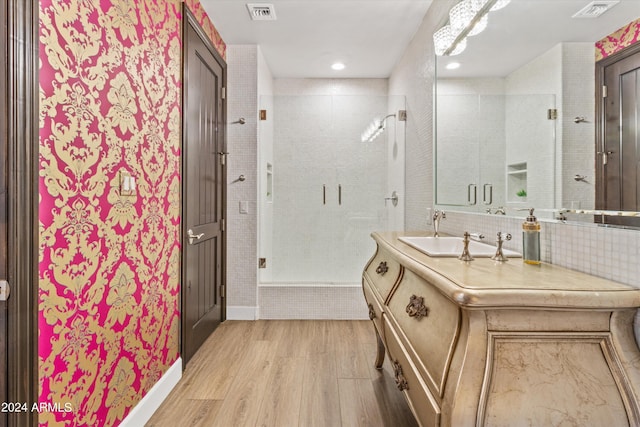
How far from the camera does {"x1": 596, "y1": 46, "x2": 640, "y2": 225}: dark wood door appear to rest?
0.96 metres

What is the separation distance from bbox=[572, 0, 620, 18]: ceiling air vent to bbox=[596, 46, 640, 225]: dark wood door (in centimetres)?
18

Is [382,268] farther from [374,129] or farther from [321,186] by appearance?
[374,129]

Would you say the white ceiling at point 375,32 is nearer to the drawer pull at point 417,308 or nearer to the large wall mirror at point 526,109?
the large wall mirror at point 526,109

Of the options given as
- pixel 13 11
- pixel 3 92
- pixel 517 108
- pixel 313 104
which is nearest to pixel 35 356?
pixel 3 92

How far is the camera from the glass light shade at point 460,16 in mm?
1991

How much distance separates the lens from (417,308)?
1.25 metres

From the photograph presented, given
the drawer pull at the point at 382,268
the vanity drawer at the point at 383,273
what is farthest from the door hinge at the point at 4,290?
the drawer pull at the point at 382,268

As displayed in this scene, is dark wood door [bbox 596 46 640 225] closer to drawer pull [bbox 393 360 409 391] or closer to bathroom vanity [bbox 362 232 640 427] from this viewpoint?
bathroom vanity [bbox 362 232 640 427]

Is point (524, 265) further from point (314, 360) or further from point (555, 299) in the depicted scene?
point (314, 360)

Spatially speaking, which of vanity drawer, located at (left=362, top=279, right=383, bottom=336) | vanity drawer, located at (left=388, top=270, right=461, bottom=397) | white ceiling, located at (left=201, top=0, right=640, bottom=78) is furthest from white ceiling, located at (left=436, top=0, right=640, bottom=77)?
vanity drawer, located at (left=362, top=279, right=383, bottom=336)

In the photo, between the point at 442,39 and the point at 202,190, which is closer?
the point at 442,39

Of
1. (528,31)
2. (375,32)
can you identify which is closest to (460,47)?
(528,31)

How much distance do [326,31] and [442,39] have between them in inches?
42.5

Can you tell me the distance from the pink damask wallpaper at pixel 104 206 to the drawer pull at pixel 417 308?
3.92 ft
